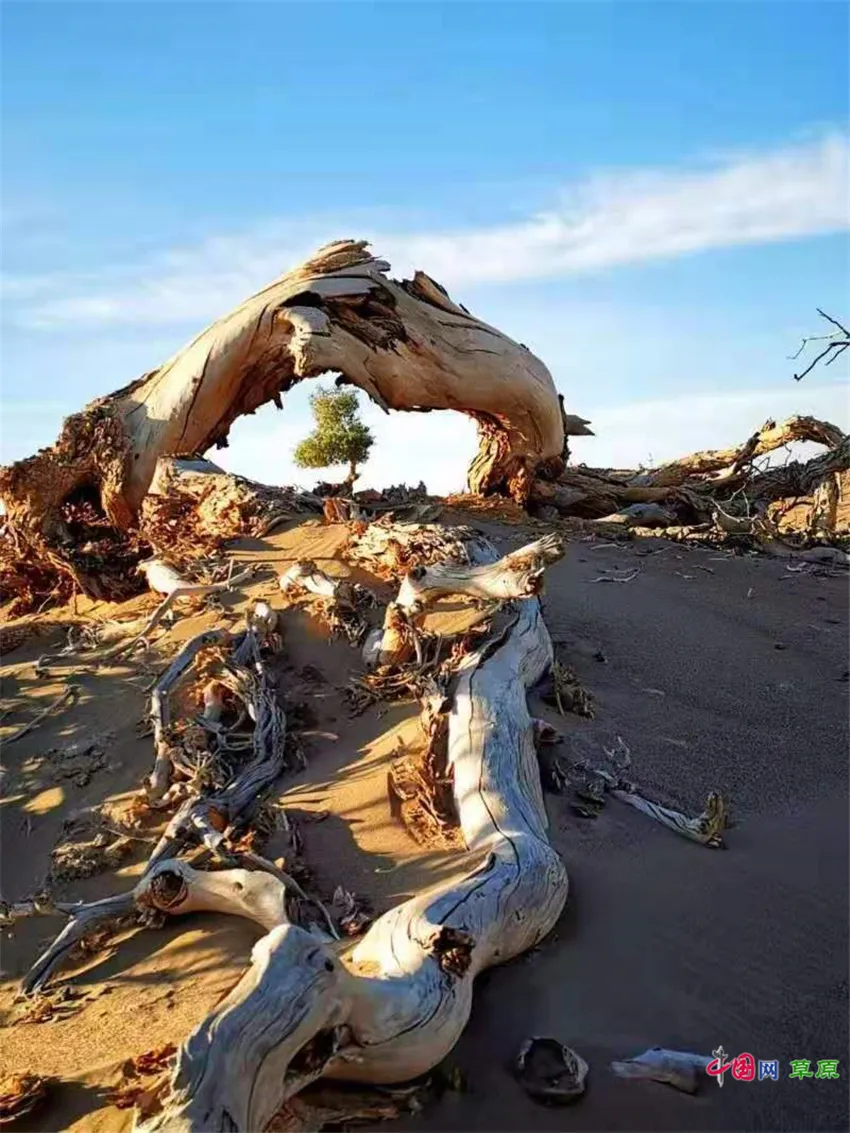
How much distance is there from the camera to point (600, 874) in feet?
11.1

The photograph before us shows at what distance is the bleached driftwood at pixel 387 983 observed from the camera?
2.12 m

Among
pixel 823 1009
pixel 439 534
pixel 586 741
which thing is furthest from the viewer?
pixel 439 534

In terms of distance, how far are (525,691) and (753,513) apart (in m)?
5.66

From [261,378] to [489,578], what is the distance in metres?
4.10

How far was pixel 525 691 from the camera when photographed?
14.7 feet

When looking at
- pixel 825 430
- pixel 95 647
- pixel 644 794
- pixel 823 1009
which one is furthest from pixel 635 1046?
pixel 825 430

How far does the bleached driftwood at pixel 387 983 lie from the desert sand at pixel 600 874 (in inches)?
5.0

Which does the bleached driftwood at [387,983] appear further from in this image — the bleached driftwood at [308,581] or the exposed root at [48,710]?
the exposed root at [48,710]

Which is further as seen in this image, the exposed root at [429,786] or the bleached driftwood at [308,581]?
the bleached driftwood at [308,581]

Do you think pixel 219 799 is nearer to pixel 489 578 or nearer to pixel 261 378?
pixel 489 578

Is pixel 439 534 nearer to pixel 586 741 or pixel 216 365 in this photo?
pixel 586 741

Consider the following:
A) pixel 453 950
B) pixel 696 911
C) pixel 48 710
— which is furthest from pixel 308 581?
pixel 453 950

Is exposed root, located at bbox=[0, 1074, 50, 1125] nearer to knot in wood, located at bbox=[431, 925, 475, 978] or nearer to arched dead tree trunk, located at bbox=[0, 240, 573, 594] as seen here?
knot in wood, located at bbox=[431, 925, 475, 978]

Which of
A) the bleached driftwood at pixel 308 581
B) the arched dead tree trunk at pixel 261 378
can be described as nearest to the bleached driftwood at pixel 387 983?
the bleached driftwood at pixel 308 581
